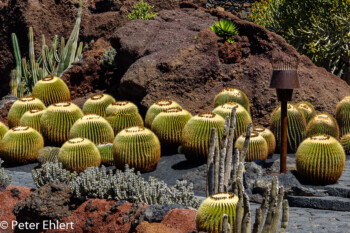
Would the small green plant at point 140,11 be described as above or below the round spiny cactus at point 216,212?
above

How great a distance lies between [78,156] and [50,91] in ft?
10.6

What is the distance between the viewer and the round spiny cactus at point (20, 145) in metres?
8.82

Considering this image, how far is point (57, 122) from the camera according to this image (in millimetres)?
9297

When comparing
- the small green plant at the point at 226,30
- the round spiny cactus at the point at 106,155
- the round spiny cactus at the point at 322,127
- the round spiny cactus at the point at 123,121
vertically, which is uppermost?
the small green plant at the point at 226,30

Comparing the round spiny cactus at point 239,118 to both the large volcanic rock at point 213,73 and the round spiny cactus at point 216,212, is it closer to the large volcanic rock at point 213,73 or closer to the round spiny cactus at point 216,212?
the large volcanic rock at point 213,73

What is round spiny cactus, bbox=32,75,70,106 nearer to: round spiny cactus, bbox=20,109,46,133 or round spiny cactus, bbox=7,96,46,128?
round spiny cactus, bbox=7,96,46,128

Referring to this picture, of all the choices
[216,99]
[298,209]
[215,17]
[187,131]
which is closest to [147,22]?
[215,17]

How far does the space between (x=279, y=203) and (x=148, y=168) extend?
11.6 feet

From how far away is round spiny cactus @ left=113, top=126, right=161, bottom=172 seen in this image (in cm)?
787

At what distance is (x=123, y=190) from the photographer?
6.81 metres

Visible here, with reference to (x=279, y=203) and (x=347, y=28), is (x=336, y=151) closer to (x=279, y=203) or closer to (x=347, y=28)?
(x=279, y=203)

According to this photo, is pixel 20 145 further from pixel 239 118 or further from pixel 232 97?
pixel 232 97

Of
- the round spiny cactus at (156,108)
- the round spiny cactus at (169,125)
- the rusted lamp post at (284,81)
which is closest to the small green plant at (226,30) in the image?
the round spiny cactus at (156,108)

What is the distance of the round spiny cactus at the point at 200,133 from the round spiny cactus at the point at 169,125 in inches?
18.1
